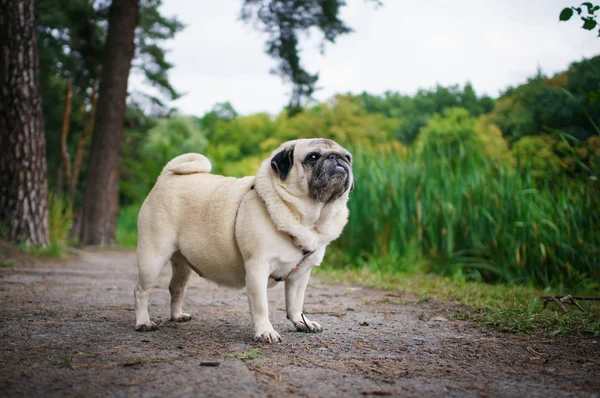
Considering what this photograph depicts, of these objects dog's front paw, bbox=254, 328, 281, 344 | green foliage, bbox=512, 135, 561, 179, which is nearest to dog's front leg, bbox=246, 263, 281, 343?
dog's front paw, bbox=254, 328, 281, 344

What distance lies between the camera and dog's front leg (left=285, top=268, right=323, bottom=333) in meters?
3.45

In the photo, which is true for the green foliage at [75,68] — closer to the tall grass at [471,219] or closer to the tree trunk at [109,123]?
the tree trunk at [109,123]

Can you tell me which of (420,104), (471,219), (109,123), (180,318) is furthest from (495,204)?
(420,104)

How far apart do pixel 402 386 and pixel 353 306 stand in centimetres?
235

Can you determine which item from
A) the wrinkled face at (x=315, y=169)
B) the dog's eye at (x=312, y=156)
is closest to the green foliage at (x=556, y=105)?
the wrinkled face at (x=315, y=169)

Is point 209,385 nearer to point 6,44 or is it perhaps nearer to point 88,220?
Result: point 6,44

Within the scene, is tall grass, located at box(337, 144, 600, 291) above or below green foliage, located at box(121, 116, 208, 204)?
below

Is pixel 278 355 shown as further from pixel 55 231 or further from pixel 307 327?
pixel 55 231

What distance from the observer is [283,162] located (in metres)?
3.27

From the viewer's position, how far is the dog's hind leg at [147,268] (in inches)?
137

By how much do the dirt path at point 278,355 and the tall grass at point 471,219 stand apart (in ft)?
7.56

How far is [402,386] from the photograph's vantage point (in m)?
2.23

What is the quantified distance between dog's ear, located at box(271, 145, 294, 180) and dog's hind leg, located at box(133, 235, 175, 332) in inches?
38.4

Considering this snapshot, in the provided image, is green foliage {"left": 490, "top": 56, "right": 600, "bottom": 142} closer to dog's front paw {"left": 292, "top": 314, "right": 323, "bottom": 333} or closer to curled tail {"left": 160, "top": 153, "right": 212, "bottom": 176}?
dog's front paw {"left": 292, "top": 314, "right": 323, "bottom": 333}
